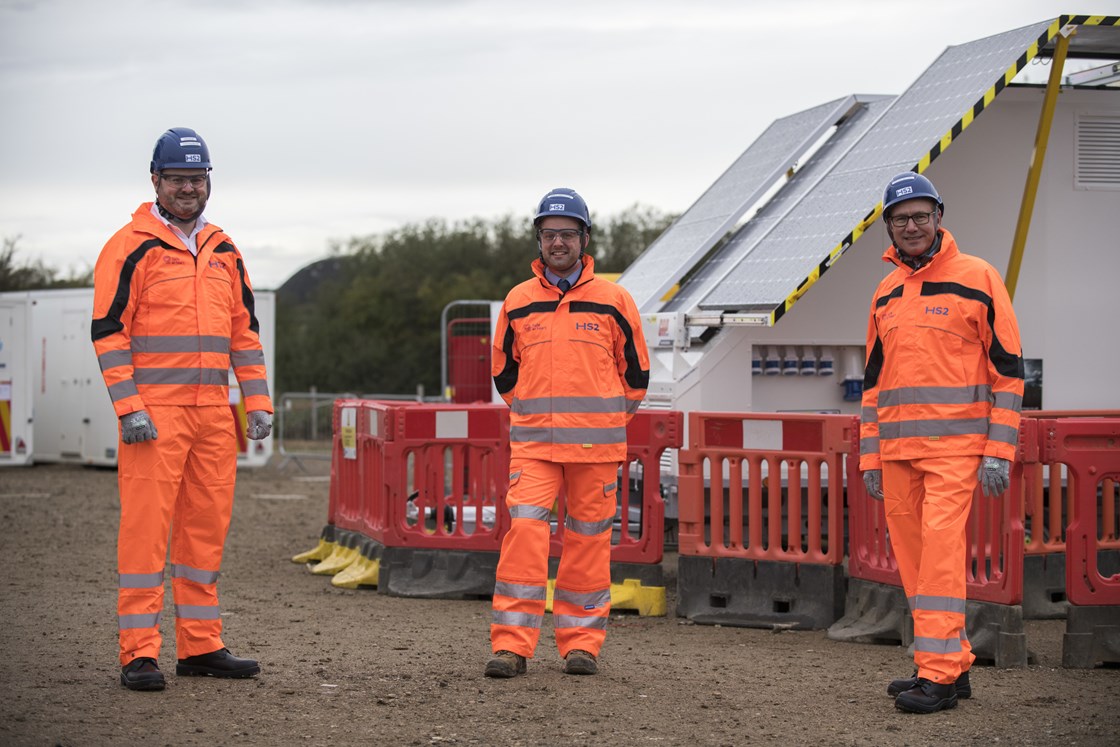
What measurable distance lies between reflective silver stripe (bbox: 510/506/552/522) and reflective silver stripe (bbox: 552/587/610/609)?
1.46 feet

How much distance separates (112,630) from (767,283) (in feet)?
16.5

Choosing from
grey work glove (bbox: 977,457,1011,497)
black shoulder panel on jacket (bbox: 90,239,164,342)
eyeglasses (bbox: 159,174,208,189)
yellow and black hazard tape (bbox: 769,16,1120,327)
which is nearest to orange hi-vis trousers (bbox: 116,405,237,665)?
black shoulder panel on jacket (bbox: 90,239,164,342)

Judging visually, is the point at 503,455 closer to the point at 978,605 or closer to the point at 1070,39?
the point at 978,605

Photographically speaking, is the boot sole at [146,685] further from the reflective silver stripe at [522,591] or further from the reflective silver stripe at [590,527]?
the reflective silver stripe at [590,527]

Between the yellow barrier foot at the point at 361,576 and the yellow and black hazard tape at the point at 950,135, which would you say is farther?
the yellow barrier foot at the point at 361,576

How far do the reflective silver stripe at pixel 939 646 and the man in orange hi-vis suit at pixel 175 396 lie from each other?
2.99 m

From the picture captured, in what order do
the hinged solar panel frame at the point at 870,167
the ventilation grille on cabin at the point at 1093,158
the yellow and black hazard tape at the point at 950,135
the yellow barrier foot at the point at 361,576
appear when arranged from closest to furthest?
the yellow and black hazard tape at the point at 950,135 < the hinged solar panel frame at the point at 870,167 < the yellow barrier foot at the point at 361,576 < the ventilation grille on cabin at the point at 1093,158

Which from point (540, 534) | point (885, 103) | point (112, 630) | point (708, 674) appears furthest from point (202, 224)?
point (885, 103)

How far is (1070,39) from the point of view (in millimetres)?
10242

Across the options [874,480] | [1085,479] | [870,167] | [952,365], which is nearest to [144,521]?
[874,480]

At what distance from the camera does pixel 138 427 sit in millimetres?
6176

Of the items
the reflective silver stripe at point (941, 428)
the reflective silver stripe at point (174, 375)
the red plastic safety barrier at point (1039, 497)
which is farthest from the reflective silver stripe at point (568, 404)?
the red plastic safety barrier at point (1039, 497)

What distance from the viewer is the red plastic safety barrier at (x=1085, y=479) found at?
7.40 m

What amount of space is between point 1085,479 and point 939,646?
5.68 feet
